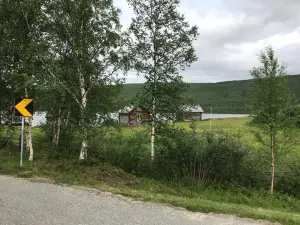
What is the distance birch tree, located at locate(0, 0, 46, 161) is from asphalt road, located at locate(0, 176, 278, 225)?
23.5 feet

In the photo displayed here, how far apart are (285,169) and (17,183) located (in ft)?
42.2

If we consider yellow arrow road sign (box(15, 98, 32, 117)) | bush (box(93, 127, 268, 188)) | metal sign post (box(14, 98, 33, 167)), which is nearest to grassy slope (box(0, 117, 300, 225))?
bush (box(93, 127, 268, 188))

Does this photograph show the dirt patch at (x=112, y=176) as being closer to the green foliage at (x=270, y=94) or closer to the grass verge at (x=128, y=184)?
the grass verge at (x=128, y=184)

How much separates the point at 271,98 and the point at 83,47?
8790mm

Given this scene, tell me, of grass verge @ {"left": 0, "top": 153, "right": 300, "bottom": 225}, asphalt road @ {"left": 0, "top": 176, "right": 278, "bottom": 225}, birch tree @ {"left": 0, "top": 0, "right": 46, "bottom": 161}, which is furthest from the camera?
birch tree @ {"left": 0, "top": 0, "right": 46, "bottom": 161}

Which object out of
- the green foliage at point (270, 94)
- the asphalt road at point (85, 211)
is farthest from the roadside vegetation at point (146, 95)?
the asphalt road at point (85, 211)

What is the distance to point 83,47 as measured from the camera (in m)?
16.4

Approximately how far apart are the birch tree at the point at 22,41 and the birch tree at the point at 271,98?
9.85 m

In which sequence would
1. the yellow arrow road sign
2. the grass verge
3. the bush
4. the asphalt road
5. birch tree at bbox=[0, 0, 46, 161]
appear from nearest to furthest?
the asphalt road, the grass verge, the yellow arrow road sign, birch tree at bbox=[0, 0, 46, 161], the bush

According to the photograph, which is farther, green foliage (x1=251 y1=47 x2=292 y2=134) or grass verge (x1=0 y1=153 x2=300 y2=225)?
green foliage (x1=251 y1=47 x2=292 y2=134)

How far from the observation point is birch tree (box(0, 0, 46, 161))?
16.0m

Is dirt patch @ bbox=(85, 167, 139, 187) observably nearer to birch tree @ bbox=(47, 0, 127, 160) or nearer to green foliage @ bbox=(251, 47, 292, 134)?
birch tree @ bbox=(47, 0, 127, 160)

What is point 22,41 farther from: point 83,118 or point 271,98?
point 271,98

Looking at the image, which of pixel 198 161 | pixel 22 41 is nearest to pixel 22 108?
pixel 22 41
